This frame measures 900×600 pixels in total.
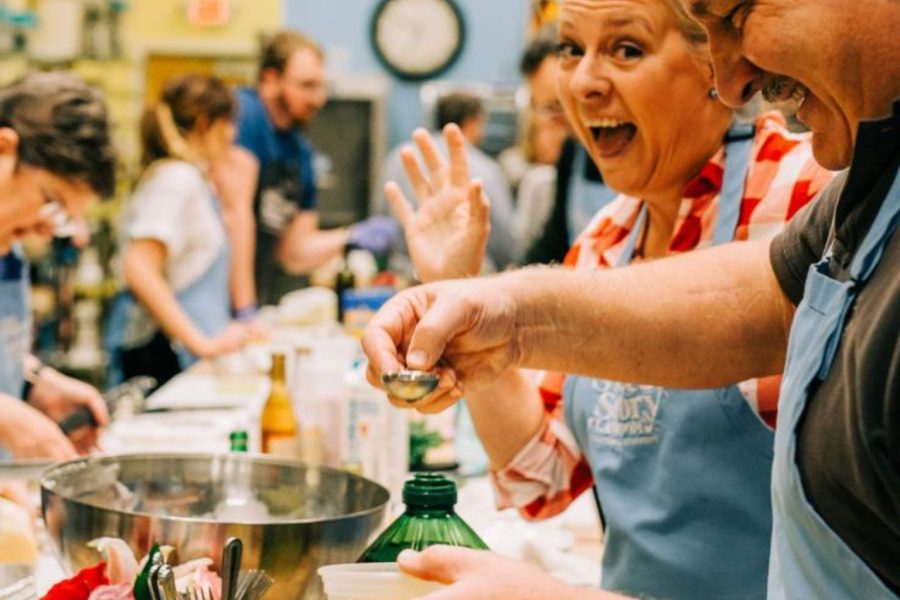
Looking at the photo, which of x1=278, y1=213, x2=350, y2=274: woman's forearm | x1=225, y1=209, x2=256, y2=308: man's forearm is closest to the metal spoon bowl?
x1=225, y1=209, x2=256, y2=308: man's forearm

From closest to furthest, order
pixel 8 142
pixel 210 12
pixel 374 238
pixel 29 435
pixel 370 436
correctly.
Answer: pixel 29 435, pixel 370 436, pixel 8 142, pixel 374 238, pixel 210 12

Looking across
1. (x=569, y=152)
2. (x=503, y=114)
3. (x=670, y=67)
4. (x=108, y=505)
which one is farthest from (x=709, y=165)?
(x=503, y=114)

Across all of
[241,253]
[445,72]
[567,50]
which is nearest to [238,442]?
[567,50]

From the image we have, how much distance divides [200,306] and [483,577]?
405 centimetres

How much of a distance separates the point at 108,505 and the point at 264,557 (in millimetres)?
424

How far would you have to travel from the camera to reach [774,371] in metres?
1.64

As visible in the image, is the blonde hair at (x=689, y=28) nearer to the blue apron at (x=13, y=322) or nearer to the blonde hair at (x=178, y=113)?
the blue apron at (x=13, y=322)

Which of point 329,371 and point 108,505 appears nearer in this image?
point 108,505

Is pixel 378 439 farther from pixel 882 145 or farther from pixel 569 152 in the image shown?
pixel 569 152

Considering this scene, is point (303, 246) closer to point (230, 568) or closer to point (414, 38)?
point (414, 38)

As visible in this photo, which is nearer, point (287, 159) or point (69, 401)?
point (69, 401)

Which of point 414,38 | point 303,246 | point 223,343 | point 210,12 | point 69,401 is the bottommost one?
point 223,343

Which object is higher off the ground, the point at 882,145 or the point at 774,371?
Answer: the point at 882,145

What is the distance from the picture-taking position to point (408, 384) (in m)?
1.30
